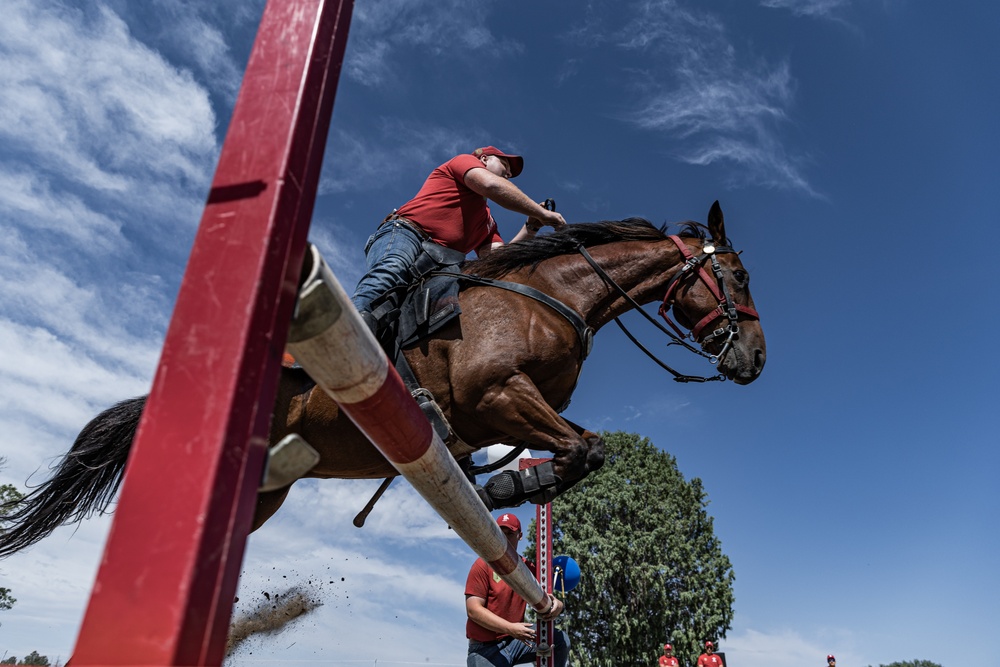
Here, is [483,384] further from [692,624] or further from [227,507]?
[692,624]

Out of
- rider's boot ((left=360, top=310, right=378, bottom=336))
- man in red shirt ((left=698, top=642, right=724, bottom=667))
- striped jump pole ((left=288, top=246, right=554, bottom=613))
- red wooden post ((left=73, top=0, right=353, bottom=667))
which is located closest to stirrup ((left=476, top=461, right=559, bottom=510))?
striped jump pole ((left=288, top=246, right=554, bottom=613))

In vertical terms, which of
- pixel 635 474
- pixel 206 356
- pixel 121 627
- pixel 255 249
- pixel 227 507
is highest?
pixel 635 474

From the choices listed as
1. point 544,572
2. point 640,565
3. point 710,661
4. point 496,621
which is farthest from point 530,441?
point 640,565

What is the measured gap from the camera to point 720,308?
394 centimetres

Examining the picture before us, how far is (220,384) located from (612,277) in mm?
3217

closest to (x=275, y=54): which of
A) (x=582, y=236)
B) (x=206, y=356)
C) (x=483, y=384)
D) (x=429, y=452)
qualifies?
(x=206, y=356)

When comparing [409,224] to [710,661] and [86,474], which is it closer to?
[86,474]

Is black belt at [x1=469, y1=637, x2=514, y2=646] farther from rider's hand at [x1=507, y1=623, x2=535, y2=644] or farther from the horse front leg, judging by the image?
the horse front leg

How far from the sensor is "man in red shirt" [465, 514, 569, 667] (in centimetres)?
455

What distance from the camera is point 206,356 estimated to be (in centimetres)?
83

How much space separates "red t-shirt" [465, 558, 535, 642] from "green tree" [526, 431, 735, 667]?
50.0ft

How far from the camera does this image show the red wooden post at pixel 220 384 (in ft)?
2.34

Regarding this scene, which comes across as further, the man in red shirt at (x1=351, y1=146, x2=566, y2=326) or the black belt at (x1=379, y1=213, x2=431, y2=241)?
the black belt at (x1=379, y1=213, x2=431, y2=241)

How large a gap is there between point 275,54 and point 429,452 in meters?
1.13
